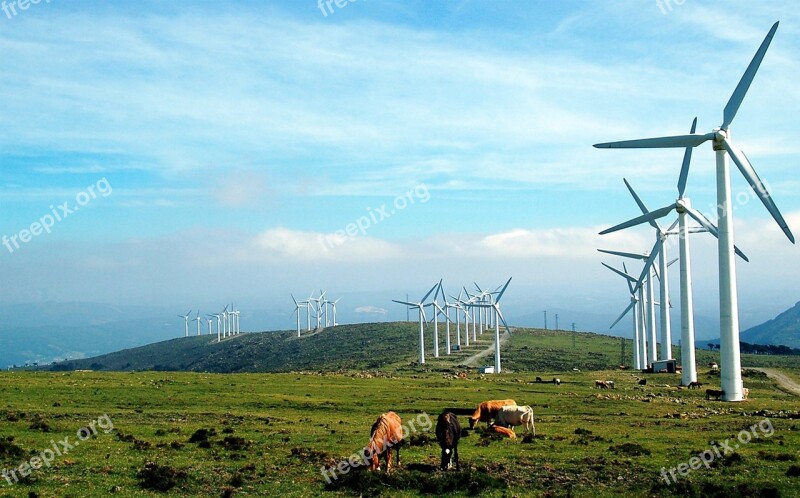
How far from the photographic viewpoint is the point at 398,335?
187375 mm

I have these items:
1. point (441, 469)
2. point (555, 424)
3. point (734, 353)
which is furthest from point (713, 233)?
point (441, 469)

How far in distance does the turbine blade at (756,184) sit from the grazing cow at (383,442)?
33683 mm

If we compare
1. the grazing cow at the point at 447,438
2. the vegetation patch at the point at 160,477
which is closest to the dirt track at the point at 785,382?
the grazing cow at the point at 447,438

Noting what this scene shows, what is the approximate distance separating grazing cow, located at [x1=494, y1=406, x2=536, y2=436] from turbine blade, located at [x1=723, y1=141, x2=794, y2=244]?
78.3 feet

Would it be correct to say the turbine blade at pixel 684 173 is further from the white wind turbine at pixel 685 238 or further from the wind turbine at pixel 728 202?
the wind turbine at pixel 728 202

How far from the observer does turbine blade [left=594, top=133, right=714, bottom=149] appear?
5422cm

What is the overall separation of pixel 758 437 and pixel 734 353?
21.8 meters

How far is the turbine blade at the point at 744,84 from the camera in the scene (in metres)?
51.0

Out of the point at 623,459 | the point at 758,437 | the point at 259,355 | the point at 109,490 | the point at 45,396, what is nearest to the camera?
the point at 109,490

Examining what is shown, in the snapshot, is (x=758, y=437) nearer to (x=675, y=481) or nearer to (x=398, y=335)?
(x=675, y=481)

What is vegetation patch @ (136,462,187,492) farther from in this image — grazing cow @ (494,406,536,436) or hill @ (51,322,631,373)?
hill @ (51,322,631,373)

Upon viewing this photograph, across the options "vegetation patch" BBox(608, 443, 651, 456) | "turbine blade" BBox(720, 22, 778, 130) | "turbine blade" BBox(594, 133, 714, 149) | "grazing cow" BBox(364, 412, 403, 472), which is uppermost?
"turbine blade" BBox(720, 22, 778, 130)

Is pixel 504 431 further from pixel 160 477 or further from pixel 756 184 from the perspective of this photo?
pixel 756 184

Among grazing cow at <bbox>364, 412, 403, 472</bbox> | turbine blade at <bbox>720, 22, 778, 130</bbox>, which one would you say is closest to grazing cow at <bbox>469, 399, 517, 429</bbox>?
grazing cow at <bbox>364, 412, 403, 472</bbox>
